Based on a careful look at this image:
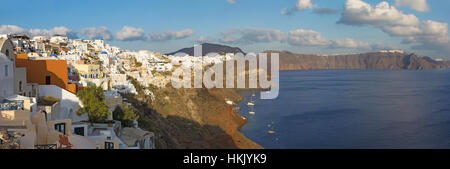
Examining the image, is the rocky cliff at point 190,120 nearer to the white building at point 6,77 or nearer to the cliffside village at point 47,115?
the cliffside village at point 47,115

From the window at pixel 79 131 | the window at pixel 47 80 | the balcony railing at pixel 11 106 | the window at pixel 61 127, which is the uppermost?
the window at pixel 47 80

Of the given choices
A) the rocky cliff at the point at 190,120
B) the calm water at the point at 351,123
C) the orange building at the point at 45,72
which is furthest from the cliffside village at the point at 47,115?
the calm water at the point at 351,123

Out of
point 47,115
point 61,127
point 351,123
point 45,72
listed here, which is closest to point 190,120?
point 351,123

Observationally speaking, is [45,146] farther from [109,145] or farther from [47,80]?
[47,80]

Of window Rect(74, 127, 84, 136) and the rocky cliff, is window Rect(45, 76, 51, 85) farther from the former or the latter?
window Rect(74, 127, 84, 136)

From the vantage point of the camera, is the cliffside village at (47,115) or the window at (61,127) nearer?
the cliffside village at (47,115)

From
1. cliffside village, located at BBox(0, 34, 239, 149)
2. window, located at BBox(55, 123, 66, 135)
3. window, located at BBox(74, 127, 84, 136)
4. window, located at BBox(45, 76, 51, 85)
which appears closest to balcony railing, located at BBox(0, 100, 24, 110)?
cliffside village, located at BBox(0, 34, 239, 149)
